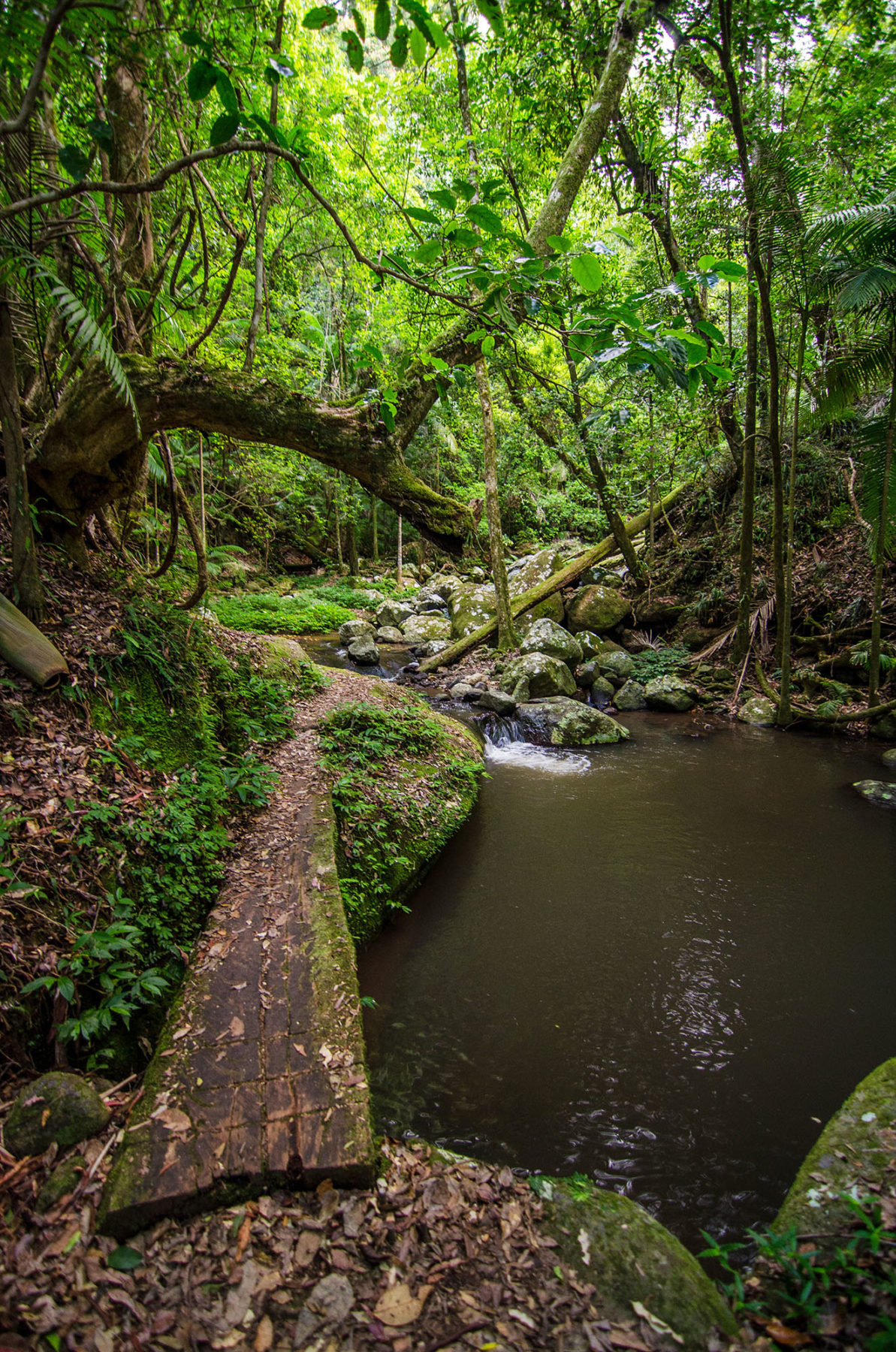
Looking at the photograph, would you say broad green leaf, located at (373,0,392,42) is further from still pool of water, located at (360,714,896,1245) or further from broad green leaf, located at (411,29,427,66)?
still pool of water, located at (360,714,896,1245)

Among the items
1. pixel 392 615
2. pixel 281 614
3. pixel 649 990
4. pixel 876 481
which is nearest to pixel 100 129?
pixel 649 990

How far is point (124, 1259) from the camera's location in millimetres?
1536

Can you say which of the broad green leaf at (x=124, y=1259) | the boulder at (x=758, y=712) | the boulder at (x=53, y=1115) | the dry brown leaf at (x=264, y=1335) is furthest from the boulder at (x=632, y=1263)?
the boulder at (x=758, y=712)

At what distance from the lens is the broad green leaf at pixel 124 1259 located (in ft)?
4.97

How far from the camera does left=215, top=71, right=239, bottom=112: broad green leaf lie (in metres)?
1.46

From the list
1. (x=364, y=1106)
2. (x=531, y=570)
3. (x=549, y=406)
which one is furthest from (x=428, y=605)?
(x=364, y=1106)

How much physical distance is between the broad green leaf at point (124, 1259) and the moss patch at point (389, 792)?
6.69 ft

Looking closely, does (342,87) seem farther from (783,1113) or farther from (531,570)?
(783,1113)

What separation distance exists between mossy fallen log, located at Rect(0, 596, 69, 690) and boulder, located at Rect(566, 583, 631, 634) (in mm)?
10318

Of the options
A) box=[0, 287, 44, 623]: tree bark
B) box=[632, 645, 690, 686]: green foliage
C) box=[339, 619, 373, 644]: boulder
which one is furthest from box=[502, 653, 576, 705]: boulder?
box=[0, 287, 44, 623]: tree bark

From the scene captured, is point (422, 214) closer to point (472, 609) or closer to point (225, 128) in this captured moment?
point (225, 128)

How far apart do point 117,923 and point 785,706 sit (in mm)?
8643

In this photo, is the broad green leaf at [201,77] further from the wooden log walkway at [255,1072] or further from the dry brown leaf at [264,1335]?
the dry brown leaf at [264,1335]

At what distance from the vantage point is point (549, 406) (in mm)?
11547
